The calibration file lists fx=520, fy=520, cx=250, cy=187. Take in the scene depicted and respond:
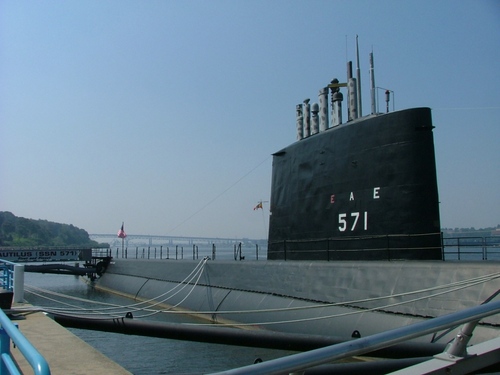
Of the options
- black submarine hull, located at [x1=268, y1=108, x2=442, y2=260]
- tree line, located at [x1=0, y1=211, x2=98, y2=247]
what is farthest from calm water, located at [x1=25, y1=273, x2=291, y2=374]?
tree line, located at [x1=0, y1=211, x2=98, y2=247]

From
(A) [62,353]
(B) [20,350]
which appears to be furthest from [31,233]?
(B) [20,350]

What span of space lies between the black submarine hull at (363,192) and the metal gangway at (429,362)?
6.56 meters

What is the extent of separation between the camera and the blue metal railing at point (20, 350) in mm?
2539

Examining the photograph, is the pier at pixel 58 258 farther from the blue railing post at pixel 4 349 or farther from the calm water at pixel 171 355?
the blue railing post at pixel 4 349

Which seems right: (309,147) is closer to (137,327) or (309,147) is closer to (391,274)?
(391,274)

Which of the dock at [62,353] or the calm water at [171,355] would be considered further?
the calm water at [171,355]

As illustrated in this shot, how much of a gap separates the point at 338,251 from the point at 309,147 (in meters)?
2.56

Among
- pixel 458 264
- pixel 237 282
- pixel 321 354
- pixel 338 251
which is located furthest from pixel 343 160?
pixel 321 354

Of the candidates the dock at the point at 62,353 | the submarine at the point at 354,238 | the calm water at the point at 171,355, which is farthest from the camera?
the calm water at the point at 171,355

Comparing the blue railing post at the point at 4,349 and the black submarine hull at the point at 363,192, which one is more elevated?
the black submarine hull at the point at 363,192

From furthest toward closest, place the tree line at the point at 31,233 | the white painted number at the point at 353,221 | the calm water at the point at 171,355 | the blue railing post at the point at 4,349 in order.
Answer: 1. the tree line at the point at 31,233
2. the white painted number at the point at 353,221
3. the calm water at the point at 171,355
4. the blue railing post at the point at 4,349

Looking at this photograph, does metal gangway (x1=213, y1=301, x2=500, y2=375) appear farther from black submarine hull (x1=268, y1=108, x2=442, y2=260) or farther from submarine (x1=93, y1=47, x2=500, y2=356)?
black submarine hull (x1=268, y1=108, x2=442, y2=260)

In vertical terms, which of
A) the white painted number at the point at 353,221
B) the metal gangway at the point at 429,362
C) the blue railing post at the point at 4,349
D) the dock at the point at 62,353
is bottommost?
the dock at the point at 62,353

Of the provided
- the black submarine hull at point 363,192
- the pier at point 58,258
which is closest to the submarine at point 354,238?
the black submarine hull at point 363,192
